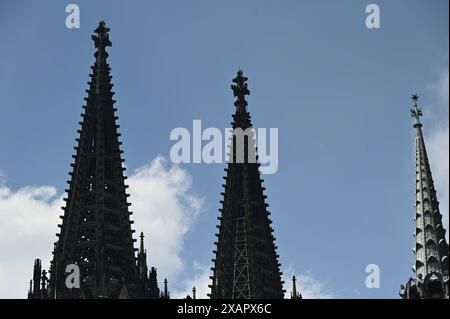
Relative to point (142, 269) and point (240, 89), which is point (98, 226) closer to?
point (142, 269)

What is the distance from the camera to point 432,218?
74.5m

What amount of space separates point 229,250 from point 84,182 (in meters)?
10.2

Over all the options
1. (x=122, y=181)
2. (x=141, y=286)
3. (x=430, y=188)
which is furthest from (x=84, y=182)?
(x=430, y=188)

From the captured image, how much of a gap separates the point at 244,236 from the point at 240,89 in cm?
1111

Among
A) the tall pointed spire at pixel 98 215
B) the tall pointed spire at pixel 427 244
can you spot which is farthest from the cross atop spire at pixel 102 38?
the tall pointed spire at pixel 427 244

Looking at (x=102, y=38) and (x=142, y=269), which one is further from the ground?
(x=102, y=38)

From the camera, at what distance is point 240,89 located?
88875 millimetres

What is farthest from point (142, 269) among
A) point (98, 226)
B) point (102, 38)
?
point (102, 38)

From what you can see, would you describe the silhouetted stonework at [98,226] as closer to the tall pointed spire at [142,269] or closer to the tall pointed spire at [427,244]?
the tall pointed spire at [142,269]

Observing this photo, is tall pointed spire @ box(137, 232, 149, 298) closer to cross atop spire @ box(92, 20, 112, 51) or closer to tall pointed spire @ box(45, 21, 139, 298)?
tall pointed spire @ box(45, 21, 139, 298)

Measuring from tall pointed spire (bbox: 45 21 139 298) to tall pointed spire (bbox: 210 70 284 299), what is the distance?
648cm

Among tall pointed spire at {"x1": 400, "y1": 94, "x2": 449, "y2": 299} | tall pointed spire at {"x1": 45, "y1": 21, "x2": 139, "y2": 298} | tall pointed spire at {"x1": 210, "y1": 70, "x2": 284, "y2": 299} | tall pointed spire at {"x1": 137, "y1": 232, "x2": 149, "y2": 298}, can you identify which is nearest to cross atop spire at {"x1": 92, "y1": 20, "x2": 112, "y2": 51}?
tall pointed spire at {"x1": 45, "y1": 21, "x2": 139, "y2": 298}

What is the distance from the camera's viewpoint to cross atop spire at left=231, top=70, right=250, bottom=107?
88.6 meters

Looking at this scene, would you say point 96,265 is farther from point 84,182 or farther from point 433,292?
point 433,292
